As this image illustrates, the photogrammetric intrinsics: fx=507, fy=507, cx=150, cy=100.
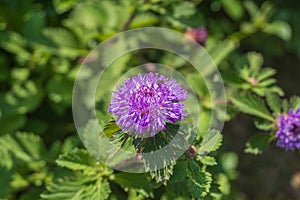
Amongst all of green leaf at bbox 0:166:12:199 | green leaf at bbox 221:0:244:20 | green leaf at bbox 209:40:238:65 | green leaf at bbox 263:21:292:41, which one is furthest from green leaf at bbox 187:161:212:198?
green leaf at bbox 263:21:292:41

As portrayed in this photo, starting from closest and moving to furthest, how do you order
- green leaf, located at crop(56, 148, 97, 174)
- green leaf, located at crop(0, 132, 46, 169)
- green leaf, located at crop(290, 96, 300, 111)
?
green leaf, located at crop(56, 148, 97, 174) → green leaf, located at crop(290, 96, 300, 111) → green leaf, located at crop(0, 132, 46, 169)

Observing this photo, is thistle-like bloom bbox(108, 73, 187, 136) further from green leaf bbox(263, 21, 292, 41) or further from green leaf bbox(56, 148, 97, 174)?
green leaf bbox(263, 21, 292, 41)

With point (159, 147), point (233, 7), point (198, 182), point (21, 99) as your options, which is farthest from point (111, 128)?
point (233, 7)

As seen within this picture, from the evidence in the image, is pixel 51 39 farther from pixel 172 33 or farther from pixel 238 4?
pixel 238 4

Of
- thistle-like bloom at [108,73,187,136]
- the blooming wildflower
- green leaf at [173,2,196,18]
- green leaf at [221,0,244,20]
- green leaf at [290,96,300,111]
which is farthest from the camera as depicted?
green leaf at [221,0,244,20]

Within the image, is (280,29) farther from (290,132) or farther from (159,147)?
(159,147)

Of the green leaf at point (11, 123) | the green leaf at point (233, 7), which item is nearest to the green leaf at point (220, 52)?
the green leaf at point (233, 7)

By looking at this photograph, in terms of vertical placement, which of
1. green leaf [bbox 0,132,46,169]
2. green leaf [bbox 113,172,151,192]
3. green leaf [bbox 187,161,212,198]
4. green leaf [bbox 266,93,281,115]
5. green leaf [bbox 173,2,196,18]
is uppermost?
green leaf [bbox 173,2,196,18]
